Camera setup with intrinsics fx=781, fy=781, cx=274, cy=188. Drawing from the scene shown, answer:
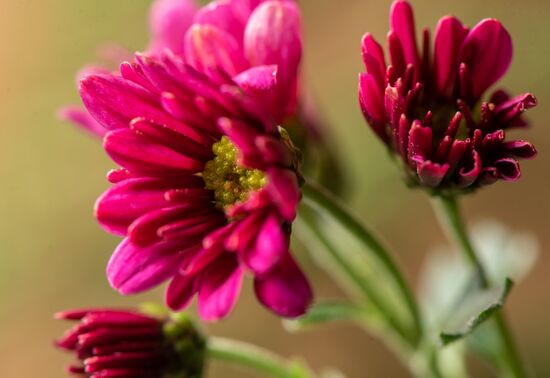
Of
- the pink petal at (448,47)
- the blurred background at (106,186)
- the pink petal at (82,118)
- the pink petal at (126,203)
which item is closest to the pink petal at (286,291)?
the pink petal at (126,203)

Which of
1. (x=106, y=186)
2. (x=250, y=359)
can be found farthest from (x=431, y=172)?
(x=106, y=186)

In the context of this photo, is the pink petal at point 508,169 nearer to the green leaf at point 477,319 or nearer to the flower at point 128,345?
the green leaf at point 477,319

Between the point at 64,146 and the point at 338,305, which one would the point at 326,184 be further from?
the point at 64,146

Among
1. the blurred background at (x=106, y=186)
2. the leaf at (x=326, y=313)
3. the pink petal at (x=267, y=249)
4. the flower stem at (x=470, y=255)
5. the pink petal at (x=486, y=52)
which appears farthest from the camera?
the blurred background at (x=106, y=186)

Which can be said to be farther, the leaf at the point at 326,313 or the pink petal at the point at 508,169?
the leaf at the point at 326,313

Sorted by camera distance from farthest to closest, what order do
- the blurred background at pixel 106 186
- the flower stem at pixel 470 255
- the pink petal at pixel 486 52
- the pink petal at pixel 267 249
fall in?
the blurred background at pixel 106 186, the flower stem at pixel 470 255, the pink petal at pixel 486 52, the pink petal at pixel 267 249

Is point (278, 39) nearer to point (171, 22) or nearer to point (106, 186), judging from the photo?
point (171, 22)

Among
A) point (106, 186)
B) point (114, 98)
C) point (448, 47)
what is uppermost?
point (114, 98)

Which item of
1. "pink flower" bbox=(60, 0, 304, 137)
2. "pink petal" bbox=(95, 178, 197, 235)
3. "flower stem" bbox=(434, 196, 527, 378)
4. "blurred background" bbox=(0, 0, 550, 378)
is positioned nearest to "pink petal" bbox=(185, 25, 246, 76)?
"pink flower" bbox=(60, 0, 304, 137)
